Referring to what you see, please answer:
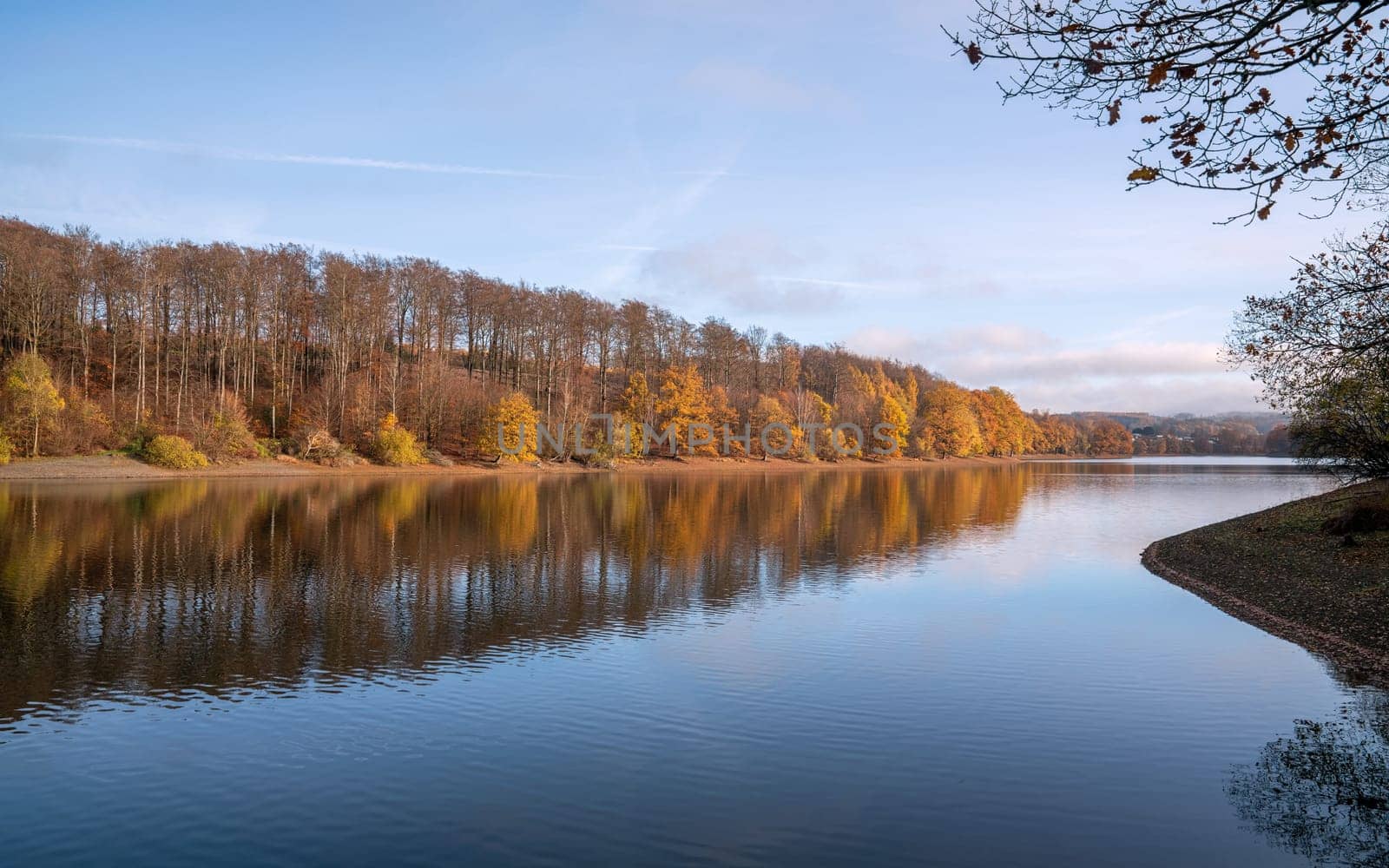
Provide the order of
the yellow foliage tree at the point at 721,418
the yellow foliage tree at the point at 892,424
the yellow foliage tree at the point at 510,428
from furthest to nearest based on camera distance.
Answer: the yellow foliage tree at the point at 892,424 < the yellow foliage tree at the point at 721,418 < the yellow foliage tree at the point at 510,428

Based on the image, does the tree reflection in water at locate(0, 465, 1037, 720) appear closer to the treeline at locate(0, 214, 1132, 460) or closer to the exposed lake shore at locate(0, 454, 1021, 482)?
the exposed lake shore at locate(0, 454, 1021, 482)

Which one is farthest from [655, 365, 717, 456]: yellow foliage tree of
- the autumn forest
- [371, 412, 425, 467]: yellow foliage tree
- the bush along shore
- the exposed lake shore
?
the bush along shore

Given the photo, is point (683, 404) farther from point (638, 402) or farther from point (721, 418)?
point (721, 418)

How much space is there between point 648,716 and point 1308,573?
15818 millimetres

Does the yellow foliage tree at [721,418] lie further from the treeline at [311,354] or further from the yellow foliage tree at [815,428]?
the yellow foliage tree at [815,428]

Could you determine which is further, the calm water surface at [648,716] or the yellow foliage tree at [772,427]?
the yellow foliage tree at [772,427]

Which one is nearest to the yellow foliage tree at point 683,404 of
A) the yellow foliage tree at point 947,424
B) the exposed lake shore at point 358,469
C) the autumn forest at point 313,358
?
the autumn forest at point 313,358

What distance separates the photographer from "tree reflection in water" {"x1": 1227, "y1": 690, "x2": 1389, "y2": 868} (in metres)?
6.64

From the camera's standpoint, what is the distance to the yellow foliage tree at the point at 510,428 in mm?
59969

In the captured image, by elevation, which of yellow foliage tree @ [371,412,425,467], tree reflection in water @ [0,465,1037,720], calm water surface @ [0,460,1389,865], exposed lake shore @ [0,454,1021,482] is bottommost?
calm water surface @ [0,460,1389,865]

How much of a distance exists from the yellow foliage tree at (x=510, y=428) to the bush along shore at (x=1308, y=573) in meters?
43.9

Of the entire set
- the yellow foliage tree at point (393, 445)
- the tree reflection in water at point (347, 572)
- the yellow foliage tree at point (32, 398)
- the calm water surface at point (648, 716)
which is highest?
the yellow foliage tree at point (32, 398)

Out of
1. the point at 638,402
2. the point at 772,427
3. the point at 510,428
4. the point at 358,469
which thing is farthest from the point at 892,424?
the point at 358,469

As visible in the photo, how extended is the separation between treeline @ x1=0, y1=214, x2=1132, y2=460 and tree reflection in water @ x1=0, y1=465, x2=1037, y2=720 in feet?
34.8
